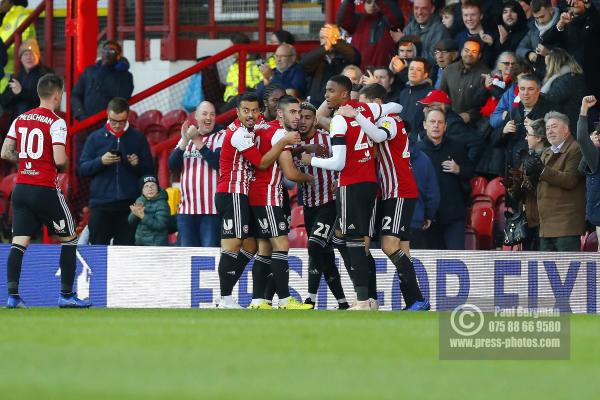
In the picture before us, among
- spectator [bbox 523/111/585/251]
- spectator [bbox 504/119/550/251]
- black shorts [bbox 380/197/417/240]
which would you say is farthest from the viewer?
spectator [bbox 504/119/550/251]

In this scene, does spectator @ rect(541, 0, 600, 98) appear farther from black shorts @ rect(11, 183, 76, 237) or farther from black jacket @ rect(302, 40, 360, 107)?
black shorts @ rect(11, 183, 76, 237)

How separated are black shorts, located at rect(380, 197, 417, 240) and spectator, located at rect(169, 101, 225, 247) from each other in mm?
2766

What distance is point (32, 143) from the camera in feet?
37.3

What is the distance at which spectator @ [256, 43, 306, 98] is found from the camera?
1598 centimetres

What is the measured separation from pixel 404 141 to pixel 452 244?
8.67 ft

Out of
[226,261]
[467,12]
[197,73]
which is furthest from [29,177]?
[197,73]

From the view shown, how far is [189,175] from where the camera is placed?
1404 centimetres

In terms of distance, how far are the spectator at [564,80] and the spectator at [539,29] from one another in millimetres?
602

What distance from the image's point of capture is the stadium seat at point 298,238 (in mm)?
14884

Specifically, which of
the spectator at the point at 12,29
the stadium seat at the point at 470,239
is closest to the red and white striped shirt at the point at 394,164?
the stadium seat at the point at 470,239

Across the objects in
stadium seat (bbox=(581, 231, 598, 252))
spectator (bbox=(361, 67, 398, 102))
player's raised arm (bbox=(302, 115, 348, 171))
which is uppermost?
spectator (bbox=(361, 67, 398, 102))

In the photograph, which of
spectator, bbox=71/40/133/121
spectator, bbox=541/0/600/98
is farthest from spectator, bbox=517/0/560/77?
spectator, bbox=71/40/133/121

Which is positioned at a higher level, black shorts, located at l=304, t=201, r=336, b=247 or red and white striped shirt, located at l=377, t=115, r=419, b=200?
red and white striped shirt, located at l=377, t=115, r=419, b=200

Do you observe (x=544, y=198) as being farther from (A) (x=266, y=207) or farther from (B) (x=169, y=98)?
(B) (x=169, y=98)
